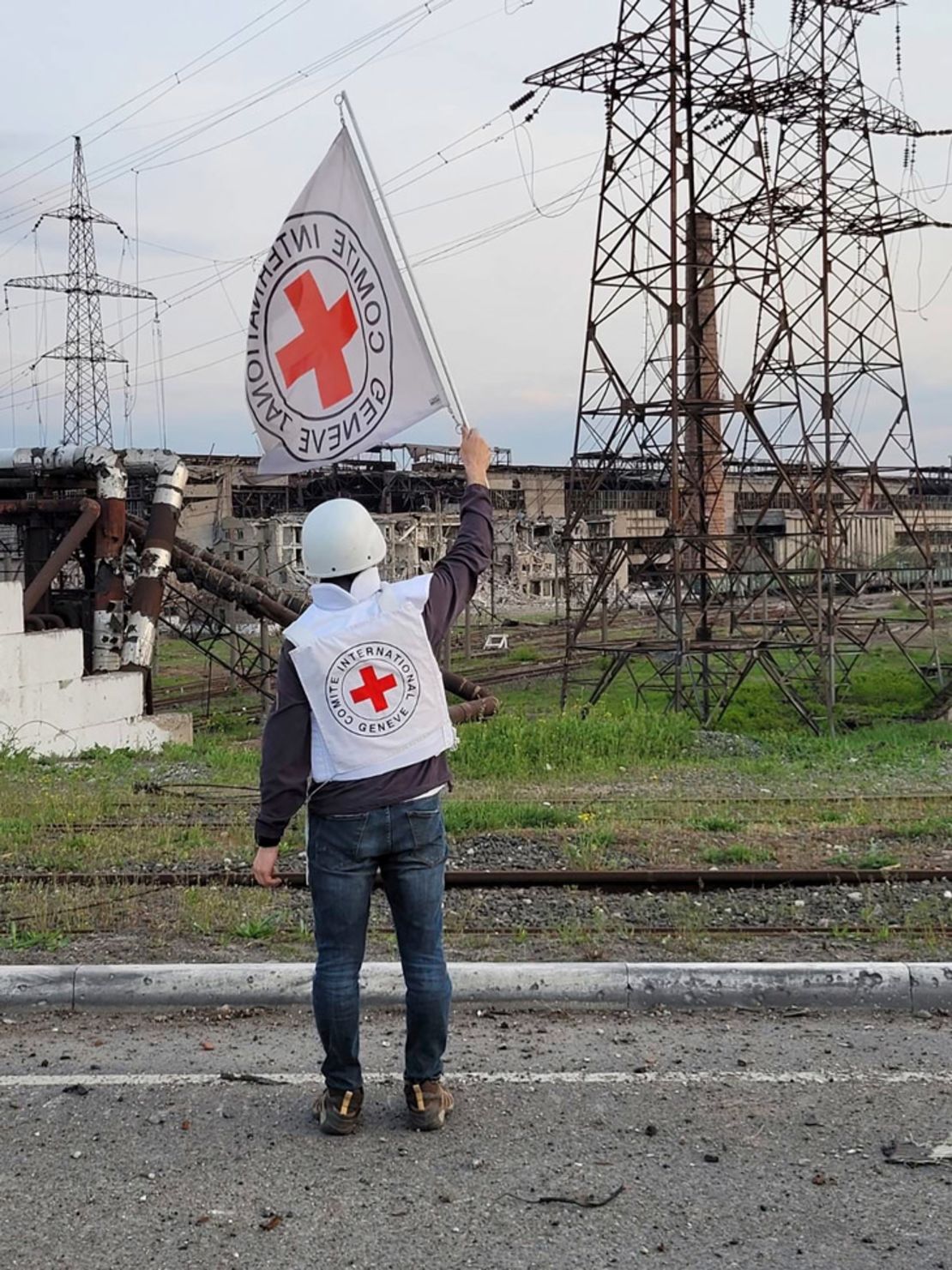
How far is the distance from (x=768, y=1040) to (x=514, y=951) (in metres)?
1.50

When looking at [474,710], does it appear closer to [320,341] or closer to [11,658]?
[11,658]

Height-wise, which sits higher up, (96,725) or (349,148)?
(349,148)

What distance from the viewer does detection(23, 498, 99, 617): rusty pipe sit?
63.3 feet

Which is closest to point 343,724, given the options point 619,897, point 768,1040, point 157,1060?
point 157,1060

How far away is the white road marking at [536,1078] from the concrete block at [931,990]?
79 centimetres

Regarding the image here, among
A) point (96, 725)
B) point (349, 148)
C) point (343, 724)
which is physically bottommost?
point (96, 725)

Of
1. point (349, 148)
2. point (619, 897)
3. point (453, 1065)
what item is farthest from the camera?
point (619, 897)

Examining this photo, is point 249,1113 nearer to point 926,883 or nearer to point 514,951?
point 514,951

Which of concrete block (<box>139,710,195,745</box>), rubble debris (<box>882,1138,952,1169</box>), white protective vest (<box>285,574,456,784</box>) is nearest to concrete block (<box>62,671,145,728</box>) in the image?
concrete block (<box>139,710,195,745</box>)

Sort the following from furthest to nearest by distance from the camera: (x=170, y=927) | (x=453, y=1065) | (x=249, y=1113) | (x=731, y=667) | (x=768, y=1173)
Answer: (x=731, y=667) < (x=170, y=927) < (x=453, y=1065) < (x=249, y=1113) < (x=768, y=1173)

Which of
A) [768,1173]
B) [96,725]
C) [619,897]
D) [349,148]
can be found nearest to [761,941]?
[619,897]

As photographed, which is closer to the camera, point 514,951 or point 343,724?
point 343,724

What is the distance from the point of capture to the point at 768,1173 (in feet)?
13.7

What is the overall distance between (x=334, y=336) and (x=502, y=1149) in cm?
385
